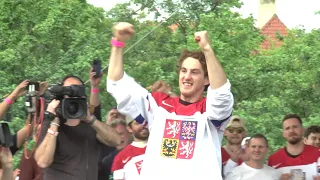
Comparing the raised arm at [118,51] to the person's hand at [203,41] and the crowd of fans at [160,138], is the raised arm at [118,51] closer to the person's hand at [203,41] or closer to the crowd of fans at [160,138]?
the crowd of fans at [160,138]

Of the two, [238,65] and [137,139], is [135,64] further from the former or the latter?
[137,139]

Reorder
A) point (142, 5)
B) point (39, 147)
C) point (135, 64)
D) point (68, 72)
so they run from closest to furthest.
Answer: point (39, 147)
point (68, 72)
point (135, 64)
point (142, 5)

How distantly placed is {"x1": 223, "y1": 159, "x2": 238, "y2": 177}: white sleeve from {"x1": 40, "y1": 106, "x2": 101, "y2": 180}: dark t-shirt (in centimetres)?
140

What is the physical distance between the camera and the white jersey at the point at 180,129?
4.18m

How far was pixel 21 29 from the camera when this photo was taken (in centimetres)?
1249

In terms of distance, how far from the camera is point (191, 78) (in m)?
4.29

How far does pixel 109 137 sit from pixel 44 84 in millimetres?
942

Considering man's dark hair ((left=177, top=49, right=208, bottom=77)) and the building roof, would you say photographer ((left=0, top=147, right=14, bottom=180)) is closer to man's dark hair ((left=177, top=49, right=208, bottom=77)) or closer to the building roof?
man's dark hair ((left=177, top=49, right=208, bottom=77))

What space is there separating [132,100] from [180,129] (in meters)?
0.31

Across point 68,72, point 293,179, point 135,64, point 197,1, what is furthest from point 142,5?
point 293,179

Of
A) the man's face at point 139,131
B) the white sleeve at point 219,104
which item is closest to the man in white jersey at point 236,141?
the man's face at point 139,131

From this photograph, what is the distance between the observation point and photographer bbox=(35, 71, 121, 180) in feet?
18.2

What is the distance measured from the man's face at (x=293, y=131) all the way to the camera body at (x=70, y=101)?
2257 mm

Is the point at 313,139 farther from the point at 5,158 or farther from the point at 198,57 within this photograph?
the point at 5,158
